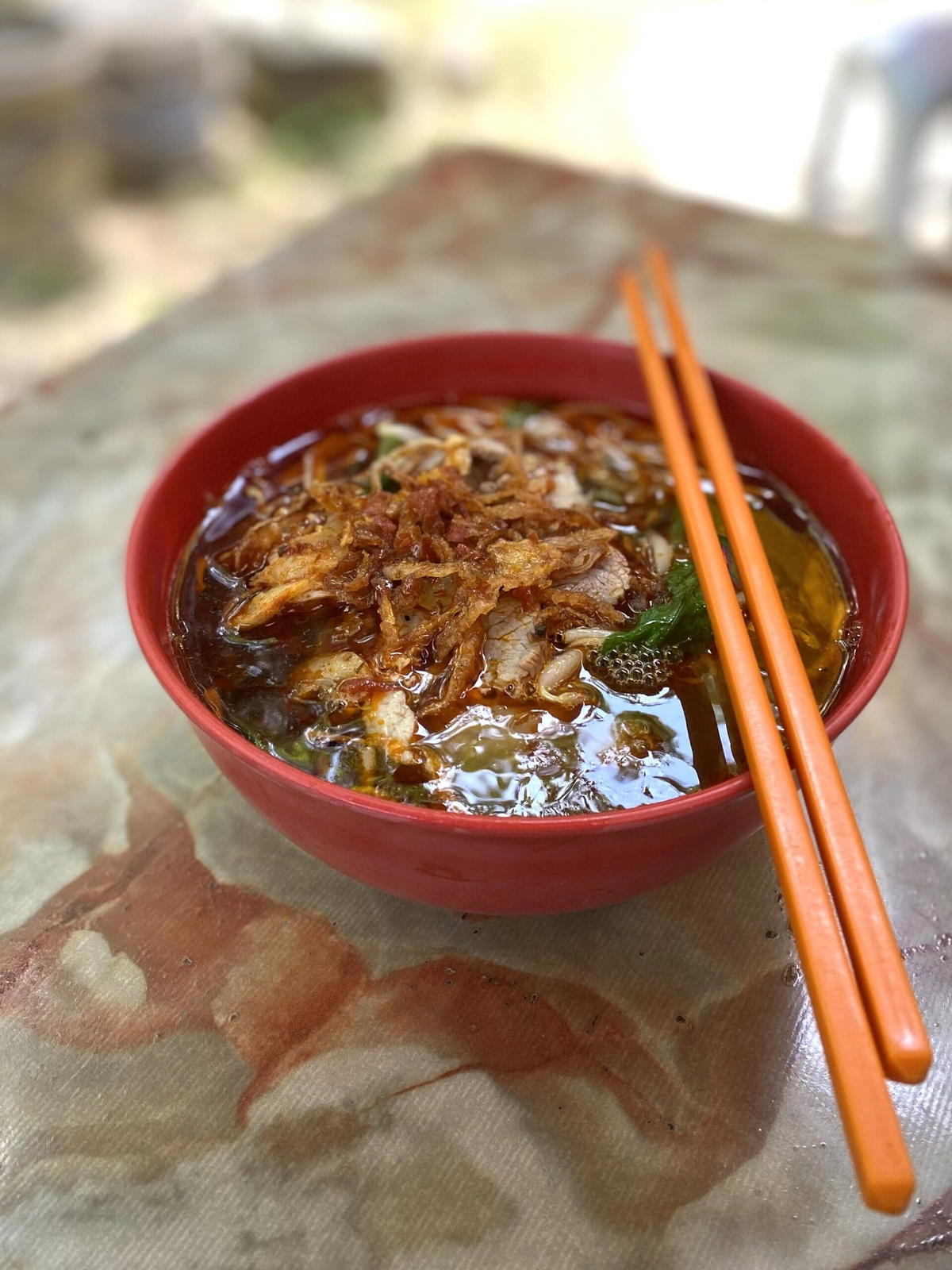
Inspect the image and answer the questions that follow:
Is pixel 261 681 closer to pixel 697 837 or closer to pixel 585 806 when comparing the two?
pixel 585 806

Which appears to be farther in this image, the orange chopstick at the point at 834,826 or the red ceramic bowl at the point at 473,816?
the red ceramic bowl at the point at 473,816

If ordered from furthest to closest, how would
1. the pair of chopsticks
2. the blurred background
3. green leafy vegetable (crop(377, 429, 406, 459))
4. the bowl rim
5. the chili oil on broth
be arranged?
the blurred background, green leafy vegetable (crop(377, 429, 406, 459)), the chili oil on broth, the bowl rim, the pair of chopsticks

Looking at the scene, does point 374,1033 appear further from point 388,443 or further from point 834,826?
point 388,443

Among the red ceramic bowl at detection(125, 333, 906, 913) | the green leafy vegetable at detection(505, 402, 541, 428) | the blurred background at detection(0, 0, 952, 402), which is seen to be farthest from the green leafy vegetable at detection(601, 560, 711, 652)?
the blurred background at detection(0, 0, 952, 402)

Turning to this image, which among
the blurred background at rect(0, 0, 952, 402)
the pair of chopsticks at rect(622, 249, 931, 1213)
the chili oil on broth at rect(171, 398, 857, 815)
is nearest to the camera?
the pair of chopsticks at rect(622, 249, 931, 1213)

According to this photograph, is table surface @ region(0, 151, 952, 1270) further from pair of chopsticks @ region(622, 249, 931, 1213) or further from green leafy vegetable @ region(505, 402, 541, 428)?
green leafy vegetable @ region(505, 402, 541, 428)

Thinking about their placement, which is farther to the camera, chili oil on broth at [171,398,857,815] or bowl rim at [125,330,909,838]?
chili oil on broth at [171,398,857,815]

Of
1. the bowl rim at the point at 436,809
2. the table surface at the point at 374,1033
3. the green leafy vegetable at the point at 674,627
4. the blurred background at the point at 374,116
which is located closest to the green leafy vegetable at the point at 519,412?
the bowl rim at the point at 436,809

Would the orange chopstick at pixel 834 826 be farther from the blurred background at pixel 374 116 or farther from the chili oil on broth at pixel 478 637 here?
the blurred background at pixel 374 116
